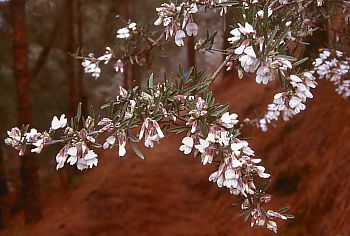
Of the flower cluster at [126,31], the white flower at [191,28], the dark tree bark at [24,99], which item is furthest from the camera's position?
the dark tree bark at [24,99]

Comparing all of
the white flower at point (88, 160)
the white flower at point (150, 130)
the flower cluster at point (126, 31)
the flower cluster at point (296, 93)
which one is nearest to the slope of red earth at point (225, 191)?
the flower cluster at point (296, 93)

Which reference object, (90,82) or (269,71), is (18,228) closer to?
(90,82)

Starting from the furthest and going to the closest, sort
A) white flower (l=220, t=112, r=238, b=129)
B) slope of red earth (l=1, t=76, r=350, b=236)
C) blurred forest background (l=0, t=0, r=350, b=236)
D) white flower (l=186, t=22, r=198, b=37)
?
blurred forest background (l=0, t=0, r=350, b=236) < slope of red earth (l=1, t=76, r=350, b=236) < white flower (l=186, t=22, r=198, b=37) < white flower (l=220, t=112, r=238, b=129)

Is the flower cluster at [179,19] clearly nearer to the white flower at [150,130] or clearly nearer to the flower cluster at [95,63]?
the white flower at [150,130]

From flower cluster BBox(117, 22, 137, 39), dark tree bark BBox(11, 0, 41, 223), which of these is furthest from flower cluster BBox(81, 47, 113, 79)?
dark tree bark BBox(11, 0, 41, 223)

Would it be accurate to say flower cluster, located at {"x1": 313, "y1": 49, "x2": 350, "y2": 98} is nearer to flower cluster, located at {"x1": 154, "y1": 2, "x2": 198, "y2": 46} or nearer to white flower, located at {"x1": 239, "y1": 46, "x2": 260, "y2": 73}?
flower cluster, located at {"x1": 154, "y1": 2, "x2": 198, "y2": 46}
